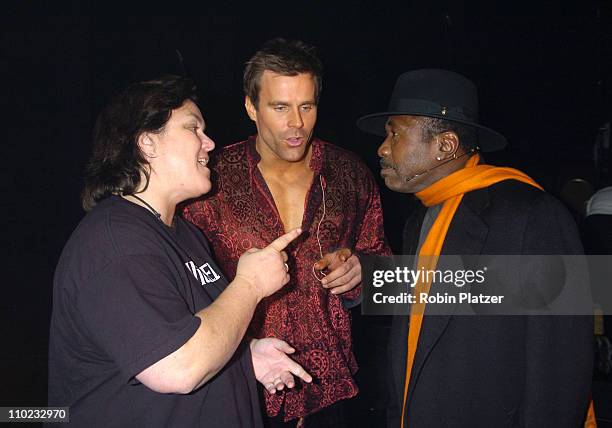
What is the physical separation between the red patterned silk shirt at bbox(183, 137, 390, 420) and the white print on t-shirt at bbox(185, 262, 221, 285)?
1.98 feet

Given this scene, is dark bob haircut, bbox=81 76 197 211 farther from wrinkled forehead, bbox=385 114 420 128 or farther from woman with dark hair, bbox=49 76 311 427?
wrinkled forehead, bbox=385 114 420 128

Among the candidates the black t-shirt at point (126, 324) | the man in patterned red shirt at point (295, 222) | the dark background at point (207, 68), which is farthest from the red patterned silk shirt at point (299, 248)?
the dark background at point (207, 68)

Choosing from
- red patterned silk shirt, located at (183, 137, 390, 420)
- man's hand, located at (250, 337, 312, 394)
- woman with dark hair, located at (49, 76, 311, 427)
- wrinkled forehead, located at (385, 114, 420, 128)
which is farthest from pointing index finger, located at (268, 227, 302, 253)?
red patterned silk shirt, located at (183, 137, 390, 420)

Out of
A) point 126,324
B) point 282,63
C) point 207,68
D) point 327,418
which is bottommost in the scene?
point 327,418

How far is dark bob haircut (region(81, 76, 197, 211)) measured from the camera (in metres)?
1.41

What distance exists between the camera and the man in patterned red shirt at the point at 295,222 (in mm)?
2098

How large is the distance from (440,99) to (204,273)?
2.98ft

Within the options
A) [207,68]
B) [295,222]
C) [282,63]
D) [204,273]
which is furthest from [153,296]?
[207,68]

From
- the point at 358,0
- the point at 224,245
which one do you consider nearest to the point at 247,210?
the point at 224,245

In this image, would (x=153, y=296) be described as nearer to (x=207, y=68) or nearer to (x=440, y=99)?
(x=440, y=99)

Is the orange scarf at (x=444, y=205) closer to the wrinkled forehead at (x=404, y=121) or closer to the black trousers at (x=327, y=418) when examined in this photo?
the wrinkled forehead at (x=404, y=121)

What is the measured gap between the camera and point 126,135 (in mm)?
1425

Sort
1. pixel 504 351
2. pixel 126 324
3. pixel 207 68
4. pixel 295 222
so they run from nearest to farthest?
pixel 126 324 < pixel 504 351 < pixel 295 222 < pixel 207 68

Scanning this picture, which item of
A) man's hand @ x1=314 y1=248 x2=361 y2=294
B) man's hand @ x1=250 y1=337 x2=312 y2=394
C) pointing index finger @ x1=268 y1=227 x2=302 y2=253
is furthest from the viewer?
man's hand @ x1=314 y1=248 x2=361 y2=294
